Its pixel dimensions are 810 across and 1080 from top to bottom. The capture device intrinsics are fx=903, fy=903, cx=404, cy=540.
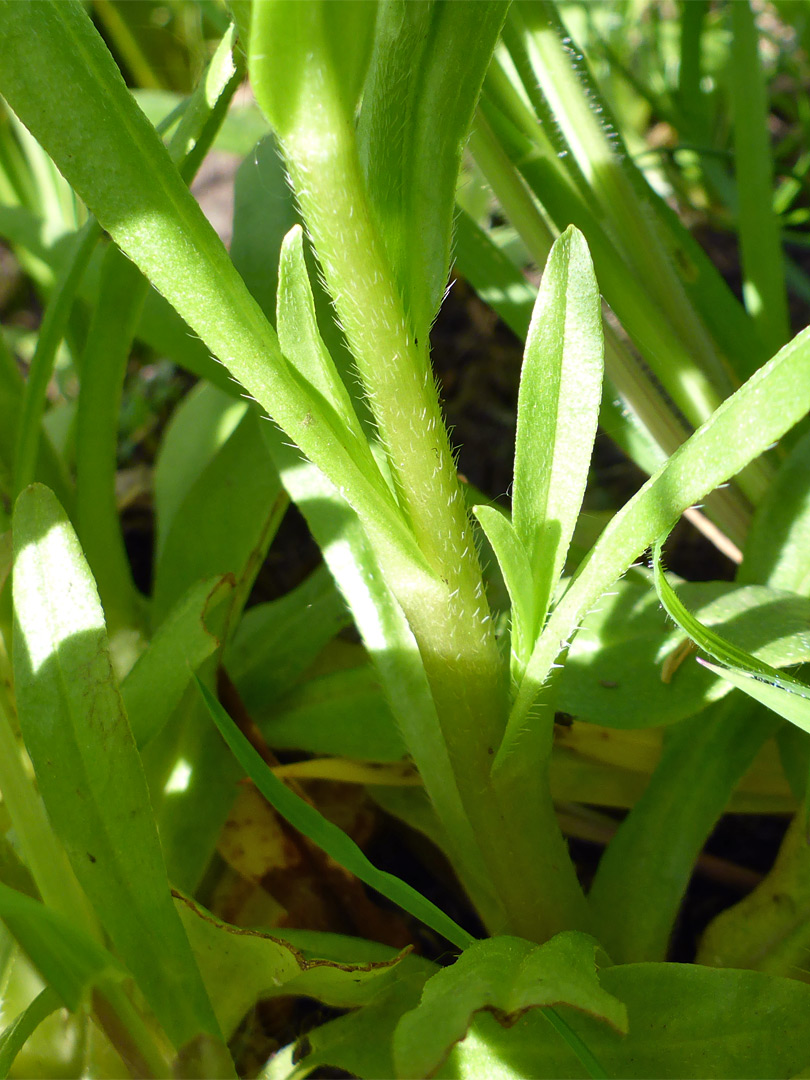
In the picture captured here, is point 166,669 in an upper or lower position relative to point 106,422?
lower

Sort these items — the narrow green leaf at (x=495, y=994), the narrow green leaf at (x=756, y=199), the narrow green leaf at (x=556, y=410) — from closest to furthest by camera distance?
the narrow green leaf at (x=495, y=994) < the narrow green leaf at (x=556, y=410) < the narrow green leaf at (x=756, y=199)

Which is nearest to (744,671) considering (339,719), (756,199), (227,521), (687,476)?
(687,476)

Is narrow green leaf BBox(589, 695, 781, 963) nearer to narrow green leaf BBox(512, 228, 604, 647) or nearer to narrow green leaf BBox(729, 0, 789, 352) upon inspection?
narrow green leaf BBox(512, 228, 604, 647)

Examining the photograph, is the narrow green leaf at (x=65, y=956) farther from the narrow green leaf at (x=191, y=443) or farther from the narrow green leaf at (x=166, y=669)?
the narrow green leaf at (x=191, y=443)

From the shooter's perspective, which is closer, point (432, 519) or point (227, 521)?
point (432, 519)

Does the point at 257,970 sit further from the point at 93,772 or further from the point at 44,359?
the point at 44,359

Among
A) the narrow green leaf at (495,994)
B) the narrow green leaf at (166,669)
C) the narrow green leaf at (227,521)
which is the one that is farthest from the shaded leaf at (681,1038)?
the narrow green leaf at (227,521)
